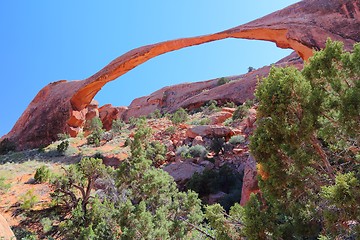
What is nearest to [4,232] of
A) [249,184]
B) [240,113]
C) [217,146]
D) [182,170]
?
[249,184]

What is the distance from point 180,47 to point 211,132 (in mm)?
4327

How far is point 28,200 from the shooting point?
32.9 feet

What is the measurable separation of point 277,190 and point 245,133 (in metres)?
10.4

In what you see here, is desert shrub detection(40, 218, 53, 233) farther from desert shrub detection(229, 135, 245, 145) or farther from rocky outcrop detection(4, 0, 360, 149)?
rocky outcrop detection(4, 0, 360, 149)

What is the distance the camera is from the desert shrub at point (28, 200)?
9.85 metres

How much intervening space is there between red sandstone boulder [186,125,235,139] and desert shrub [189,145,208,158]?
55.2 inches

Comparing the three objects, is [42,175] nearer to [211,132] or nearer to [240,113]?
[211,132]

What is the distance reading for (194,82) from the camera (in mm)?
35906

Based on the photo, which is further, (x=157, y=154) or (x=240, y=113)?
(x=240, y=113)

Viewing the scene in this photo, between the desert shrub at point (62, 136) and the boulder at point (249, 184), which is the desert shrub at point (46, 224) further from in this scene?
the desert shrub at point (62, 136)

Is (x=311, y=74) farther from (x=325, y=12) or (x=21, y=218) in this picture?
(x=21, y=218)

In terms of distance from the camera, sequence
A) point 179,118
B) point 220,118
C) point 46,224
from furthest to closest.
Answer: point 179,118, point 220,118, point 46,224

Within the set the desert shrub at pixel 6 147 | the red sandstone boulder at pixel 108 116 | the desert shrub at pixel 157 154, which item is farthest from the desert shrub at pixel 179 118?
the red sandstone boulder at pixel 108 116

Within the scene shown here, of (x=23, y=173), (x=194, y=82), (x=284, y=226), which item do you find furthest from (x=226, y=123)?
(x=194, y=82)
